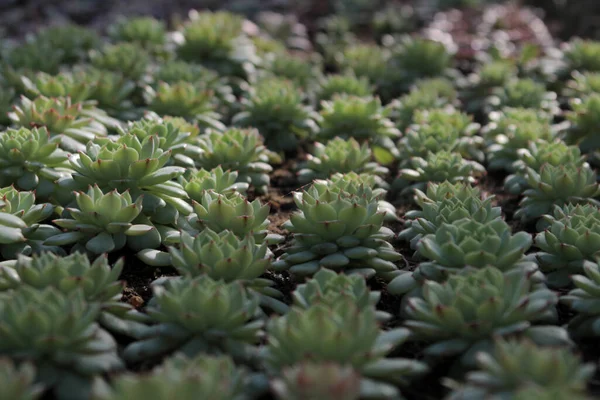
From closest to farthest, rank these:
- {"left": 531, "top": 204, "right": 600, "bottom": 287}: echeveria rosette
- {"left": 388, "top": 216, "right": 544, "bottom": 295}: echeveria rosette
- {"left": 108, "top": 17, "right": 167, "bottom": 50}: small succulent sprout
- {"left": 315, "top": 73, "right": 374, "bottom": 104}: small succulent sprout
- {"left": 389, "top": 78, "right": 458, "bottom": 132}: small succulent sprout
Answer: {"left": 388, "top": 216, "right": 544, "bottom": 295}: echeveria rosette, {"left": 531, "top": 204, "right": 600, "bottom": 287}: echeveria rosette, {"left": 389, "top": 78, "right": 458, "bottom": 132}: small succulent sprout, {"left": 315, "top": 73, "right": 374, "bottom": 104}: small succulent sprout, {"left": 108, "top": 17, "right": 167, "bottom": 50}: small succulent sprout

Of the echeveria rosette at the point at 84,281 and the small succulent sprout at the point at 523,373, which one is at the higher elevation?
the small succulent sprout at the point at 523,373

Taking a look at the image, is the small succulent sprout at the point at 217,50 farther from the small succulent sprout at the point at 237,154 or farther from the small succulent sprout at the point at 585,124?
the small succulent sprout at the point at 585,124

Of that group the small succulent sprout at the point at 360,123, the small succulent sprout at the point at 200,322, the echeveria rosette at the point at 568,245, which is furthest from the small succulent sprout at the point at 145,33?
the echeveria rosette at the point at 568,245

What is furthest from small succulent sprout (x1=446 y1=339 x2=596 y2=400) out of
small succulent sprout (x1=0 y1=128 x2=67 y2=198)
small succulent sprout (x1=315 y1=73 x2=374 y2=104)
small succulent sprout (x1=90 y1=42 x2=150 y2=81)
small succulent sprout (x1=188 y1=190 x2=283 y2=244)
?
small succulent sprout (x1=90 y1=42 x2=150 y2=81)

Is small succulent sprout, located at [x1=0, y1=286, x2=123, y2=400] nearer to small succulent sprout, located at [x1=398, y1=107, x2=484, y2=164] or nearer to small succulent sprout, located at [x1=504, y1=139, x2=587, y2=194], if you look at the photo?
small succulent sprout, located at [x1=398, y1=107, x2=484, y2=164]

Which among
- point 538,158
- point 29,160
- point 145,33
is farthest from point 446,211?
point 145,33

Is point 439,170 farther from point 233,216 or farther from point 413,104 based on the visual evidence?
point 233,216

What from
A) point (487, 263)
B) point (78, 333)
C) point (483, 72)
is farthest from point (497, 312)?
point (483, 72)

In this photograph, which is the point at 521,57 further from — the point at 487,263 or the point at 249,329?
the point at 249,329

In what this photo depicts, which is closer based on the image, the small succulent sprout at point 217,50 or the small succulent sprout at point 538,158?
the small succulent sprout at point 538,158
